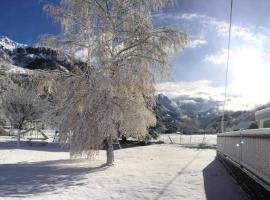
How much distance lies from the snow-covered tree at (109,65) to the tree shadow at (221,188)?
4.24m

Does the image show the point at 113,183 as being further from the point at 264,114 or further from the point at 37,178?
the point at 264,114

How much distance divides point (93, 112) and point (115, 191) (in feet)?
20.2

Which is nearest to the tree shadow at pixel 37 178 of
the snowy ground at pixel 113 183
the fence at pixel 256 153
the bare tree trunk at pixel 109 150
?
the snowy ground at pixel 113 183

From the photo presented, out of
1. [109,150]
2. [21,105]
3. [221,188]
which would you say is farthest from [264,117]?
[21,105]

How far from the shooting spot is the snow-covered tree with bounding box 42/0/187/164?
59.6 feet

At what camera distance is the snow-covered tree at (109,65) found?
1817cm

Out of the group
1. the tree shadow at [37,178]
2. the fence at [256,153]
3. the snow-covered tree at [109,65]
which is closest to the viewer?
the fence at [256,153]

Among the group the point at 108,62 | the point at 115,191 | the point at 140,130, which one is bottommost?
the point at 115,191

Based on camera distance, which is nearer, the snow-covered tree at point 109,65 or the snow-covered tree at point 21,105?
the snow-covered tree at point 109,65

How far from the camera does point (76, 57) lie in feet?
65.1

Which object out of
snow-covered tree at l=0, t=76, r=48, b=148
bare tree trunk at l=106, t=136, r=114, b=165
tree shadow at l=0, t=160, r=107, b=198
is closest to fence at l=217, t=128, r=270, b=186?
tree shadow at l=0, t=160, r=107, b=198

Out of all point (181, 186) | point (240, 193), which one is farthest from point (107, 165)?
point (240, 193)

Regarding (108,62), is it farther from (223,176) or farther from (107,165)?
(223,176)

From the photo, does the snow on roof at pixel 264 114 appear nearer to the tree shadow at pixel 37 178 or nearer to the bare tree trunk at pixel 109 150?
the bare tree trunk at pixel 109 150
